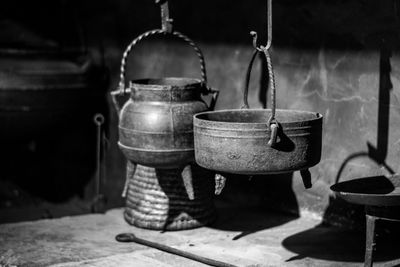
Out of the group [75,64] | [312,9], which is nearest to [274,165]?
[312,9]

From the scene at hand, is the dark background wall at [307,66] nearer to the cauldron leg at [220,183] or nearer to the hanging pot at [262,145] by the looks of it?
the hanging pot at [262,145]

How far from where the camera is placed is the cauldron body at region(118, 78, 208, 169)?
17.7 feet

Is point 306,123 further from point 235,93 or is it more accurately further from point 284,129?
point 235,93

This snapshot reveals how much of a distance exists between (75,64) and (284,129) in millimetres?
3535

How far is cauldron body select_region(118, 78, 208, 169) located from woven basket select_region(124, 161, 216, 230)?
0.30 meters

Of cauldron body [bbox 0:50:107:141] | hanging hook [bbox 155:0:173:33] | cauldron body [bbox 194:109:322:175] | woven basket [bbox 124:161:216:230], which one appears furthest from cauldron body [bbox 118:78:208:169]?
cauldron body [bbox 0:50:107:141]

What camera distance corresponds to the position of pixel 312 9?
5762mm

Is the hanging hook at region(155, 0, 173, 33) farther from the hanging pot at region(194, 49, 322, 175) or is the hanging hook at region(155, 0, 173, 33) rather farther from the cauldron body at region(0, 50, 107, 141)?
the cauldron body at region(0, 50, 107, 141)

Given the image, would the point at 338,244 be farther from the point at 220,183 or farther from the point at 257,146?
the point at 257,146

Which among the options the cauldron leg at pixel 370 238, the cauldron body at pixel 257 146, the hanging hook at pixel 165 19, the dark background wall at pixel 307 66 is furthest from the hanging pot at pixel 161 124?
the cauldron leg at pixel 370 238

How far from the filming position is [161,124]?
5383mm

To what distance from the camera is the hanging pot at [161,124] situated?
5387 mm

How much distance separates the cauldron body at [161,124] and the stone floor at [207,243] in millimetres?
614

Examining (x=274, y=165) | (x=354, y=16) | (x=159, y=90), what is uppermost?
(x=354, y=16)
